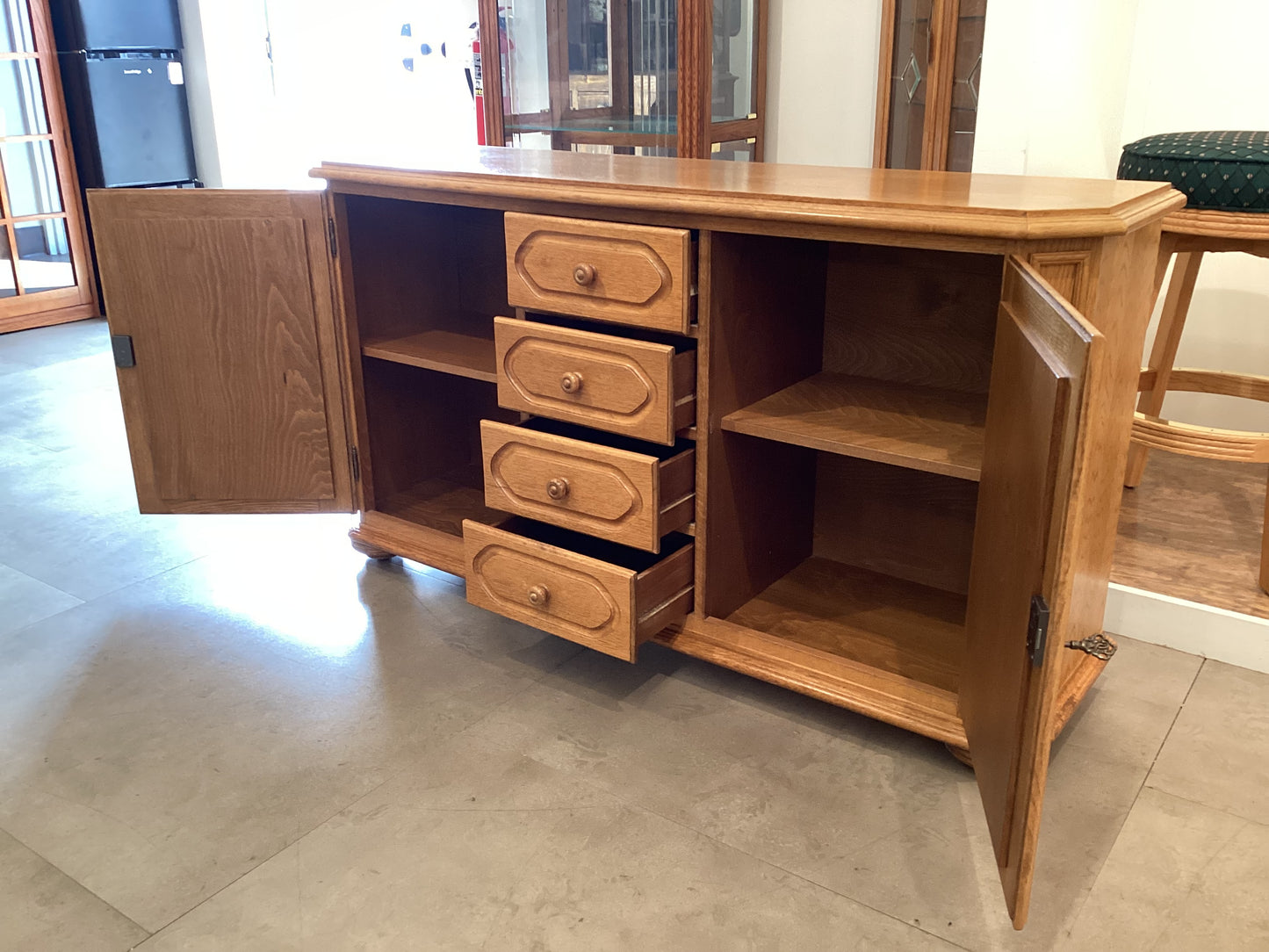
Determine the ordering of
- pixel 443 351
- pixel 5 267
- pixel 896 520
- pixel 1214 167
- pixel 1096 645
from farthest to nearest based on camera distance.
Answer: pixel 5 267
pixel 443 351
pixel 896 520
pixel 1214 167
pixel 1096 645

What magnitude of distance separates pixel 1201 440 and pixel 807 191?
881 millimetres

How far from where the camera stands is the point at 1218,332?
8.40 feet

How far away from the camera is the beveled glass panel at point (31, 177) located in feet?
13.8

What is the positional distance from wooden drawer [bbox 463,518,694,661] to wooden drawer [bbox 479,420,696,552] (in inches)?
2.1

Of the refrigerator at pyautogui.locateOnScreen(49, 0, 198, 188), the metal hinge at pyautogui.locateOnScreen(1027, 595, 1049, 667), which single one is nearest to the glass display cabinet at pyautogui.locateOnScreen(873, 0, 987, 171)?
the metal hinge at pyautogui.locateOnScreen(1027, 595, 1049, 667)

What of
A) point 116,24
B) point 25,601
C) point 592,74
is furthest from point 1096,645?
point 116,24

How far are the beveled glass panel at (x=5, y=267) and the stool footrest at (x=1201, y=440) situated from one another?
4.15 metres

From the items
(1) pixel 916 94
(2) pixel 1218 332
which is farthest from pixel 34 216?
(2) pixel 1218 332

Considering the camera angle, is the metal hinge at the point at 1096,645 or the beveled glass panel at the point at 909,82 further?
the beveled glass panel at the point at 909,82

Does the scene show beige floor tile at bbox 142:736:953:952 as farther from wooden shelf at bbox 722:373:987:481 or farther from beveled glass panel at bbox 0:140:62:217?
beveled glass panel at bbox 0:140:62:217

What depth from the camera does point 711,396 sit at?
5.18 feet

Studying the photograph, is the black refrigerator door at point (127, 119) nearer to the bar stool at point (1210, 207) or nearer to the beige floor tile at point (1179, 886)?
the bar stool at point (1210, 207)

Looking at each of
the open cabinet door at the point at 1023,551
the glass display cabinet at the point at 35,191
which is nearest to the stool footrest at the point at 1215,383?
the open cabinet door at the point at 1023,551

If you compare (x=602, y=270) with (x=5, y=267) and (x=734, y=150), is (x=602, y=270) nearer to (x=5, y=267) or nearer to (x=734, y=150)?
(x=734, y=150)
